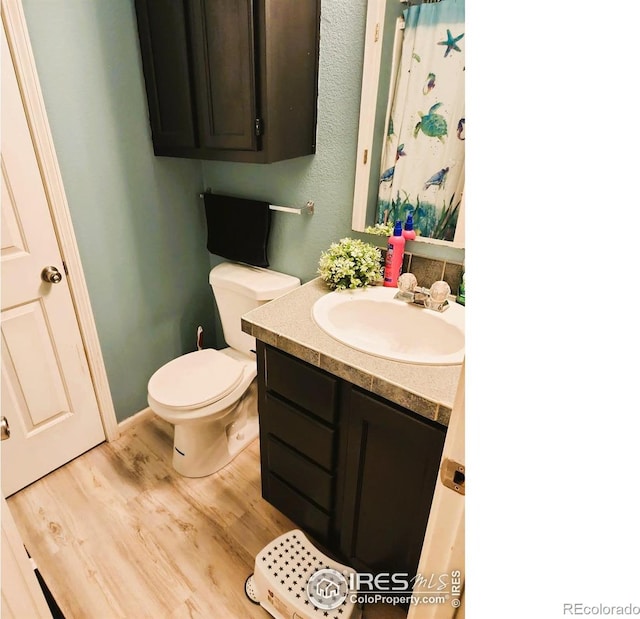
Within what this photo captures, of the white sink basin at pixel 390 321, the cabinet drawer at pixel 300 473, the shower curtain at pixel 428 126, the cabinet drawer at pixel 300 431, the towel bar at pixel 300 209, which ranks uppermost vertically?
the shower curtain at pixel 428 126

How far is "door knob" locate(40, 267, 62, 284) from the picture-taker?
58.4 inches

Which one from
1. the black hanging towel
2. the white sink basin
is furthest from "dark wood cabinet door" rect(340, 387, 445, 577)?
the black hanging towel


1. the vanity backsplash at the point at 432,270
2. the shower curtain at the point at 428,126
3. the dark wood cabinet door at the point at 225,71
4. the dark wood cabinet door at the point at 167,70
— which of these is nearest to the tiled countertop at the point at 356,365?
the vanity backsplash at the point at 432,270

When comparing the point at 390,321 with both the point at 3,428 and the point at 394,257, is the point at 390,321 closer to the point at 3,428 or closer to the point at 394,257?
the point at 394,257

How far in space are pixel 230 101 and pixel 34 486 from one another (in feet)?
5.74

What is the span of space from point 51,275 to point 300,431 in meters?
1.12

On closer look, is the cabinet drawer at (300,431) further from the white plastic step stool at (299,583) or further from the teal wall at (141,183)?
the teal wall at (141,183)

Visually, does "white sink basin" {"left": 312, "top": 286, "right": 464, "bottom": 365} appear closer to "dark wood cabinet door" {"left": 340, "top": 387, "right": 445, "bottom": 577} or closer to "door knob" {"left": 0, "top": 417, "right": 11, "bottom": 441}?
"dark wood cabinet door" {"left": 340, "top": 387, "right": 445, "bottom": 577}

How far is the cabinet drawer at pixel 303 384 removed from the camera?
110 cm

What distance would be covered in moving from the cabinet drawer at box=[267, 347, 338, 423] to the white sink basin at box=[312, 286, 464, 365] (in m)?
0.14

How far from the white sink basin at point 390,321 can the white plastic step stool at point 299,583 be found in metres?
0.73

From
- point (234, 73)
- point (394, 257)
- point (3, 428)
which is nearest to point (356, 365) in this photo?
point (394, 257)
